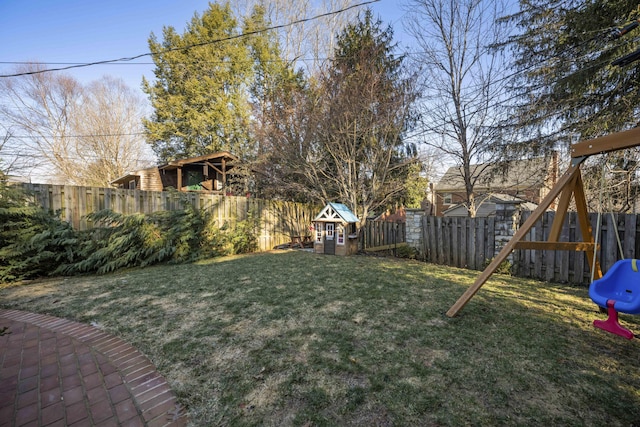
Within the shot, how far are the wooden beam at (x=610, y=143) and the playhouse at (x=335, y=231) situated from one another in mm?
5005

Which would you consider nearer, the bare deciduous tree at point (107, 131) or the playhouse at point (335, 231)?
the playhouse at point (335, 231)

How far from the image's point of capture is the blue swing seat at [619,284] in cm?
256

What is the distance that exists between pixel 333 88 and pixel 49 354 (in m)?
8.61

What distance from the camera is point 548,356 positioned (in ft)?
7.23

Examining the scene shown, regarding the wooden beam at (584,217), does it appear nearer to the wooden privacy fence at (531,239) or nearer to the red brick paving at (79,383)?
the wooden privacy fence at (531,239)

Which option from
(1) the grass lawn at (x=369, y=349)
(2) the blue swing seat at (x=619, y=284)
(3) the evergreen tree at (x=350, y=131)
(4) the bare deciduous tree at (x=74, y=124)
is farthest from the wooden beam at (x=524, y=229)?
(4) the bare deciduous tree at (x=74, y=124)

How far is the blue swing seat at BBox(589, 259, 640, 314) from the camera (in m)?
2.56

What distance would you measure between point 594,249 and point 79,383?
519 cm

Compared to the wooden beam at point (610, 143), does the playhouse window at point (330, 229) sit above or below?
below

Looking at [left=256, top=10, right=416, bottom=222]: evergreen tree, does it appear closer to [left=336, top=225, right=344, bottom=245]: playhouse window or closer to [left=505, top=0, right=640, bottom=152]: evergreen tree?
[left=336, top=225, right=344, bottom=245]: playhouse window

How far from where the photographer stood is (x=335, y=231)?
299 inches

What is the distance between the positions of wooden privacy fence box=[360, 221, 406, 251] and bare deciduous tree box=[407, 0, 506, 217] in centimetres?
227

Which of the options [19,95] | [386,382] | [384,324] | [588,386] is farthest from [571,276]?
[19,95]

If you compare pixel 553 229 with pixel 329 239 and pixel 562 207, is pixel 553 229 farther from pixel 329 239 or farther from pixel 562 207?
pixel 329 239
